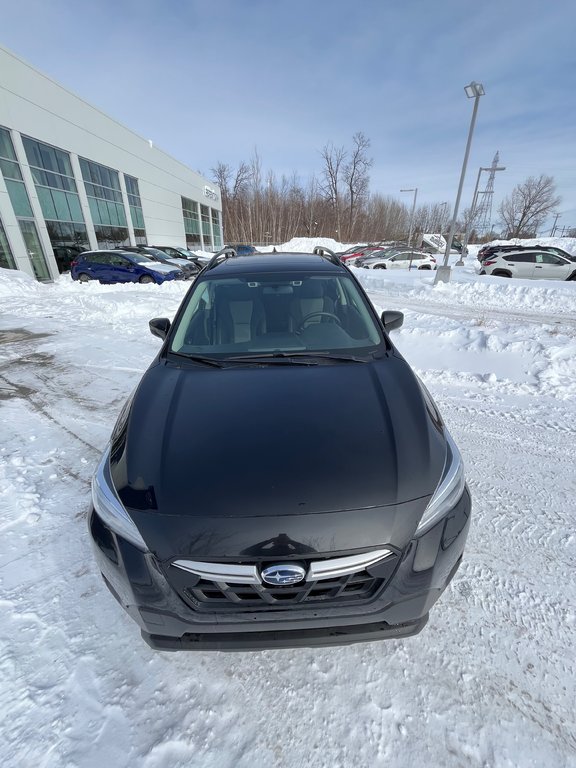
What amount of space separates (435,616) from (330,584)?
0.92 m

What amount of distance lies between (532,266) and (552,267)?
2.52ft

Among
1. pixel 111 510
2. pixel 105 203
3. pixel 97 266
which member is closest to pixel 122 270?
pixel 97 266

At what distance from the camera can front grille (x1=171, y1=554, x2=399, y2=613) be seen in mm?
1419

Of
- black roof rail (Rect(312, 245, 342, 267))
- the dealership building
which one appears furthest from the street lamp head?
the dealership building

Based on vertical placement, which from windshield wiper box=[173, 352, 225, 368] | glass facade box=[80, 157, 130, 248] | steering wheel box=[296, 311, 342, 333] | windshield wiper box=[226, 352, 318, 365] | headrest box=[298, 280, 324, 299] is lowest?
windshield wiper box=[173, 352, 225, 368]

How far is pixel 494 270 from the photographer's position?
17.0m

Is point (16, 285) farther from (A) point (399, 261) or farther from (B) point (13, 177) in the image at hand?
(A) point (399, 261)

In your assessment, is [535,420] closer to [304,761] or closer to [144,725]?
[304,761]

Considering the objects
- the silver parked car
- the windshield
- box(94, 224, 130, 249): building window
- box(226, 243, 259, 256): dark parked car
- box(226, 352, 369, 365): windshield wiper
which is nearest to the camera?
box(226, 352, 369, 365): windshield wiper

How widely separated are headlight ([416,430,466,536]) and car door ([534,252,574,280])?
1879cm

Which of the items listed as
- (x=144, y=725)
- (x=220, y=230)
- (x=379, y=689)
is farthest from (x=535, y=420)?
(x=220, y=230)

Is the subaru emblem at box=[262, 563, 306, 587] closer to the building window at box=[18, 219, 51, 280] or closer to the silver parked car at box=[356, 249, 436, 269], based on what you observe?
the building window at box=[18, 219, 51, 280]

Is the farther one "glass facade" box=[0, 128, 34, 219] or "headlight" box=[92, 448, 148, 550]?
"glass facade" box=[0, 128, 34, 219]

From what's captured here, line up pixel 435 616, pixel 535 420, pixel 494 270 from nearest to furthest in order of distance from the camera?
pixel 435 616
pixel 535 420
pixel 494 270
